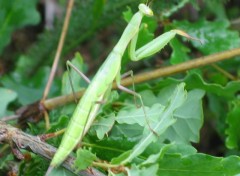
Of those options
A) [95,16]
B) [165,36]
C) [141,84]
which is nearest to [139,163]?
[165,36]

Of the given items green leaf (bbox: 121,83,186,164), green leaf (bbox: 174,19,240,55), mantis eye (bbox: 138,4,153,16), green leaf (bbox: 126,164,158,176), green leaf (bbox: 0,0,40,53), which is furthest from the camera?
green leaf (bbox: 0,0,40,53)

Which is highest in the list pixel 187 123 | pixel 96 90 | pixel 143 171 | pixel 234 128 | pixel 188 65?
pixel 96 90

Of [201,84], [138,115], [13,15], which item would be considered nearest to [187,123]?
[201,84]

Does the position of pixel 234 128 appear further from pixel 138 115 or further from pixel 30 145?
pixel 30 145

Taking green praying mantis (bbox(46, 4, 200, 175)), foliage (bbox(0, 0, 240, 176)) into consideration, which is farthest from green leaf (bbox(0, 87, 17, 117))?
green praying mantis (bbox(46, 4, 200, 175))

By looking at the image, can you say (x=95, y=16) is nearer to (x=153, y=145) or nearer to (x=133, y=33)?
(x=133, y=33)

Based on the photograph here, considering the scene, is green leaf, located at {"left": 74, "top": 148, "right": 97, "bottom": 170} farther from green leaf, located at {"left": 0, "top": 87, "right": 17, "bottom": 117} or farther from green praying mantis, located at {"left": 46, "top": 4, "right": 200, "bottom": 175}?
green leaf, located at {"left": 0, "top": 87, "right": 17, "bottom": 117}
